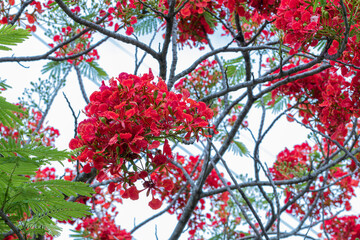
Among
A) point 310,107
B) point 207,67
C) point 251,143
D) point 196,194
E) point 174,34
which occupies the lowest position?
point 196,194

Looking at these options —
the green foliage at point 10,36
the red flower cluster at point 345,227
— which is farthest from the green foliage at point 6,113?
the red flower cluster at point 345,227

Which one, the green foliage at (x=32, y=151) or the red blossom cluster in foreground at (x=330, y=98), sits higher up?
the red blossom cluster in foreground at (x=330, y=98)

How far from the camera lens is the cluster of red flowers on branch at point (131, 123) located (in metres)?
0.72

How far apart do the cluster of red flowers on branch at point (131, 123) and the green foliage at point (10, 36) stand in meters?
0.21

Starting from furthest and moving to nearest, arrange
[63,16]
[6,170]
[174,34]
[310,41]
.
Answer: [63,16], [174,34], [310,41], [6,170]

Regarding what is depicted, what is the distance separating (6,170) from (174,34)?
974 mm

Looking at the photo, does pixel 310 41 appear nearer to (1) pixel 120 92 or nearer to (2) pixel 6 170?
(1) pixel 120 92

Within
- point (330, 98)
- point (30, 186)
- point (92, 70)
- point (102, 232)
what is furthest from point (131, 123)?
point (92, 70)

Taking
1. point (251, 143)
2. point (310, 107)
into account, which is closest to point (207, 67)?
point (310, 107)

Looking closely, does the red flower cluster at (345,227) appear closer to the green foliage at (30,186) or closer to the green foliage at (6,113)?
the green foliage at (30,186)

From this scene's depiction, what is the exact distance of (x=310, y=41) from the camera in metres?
1.06

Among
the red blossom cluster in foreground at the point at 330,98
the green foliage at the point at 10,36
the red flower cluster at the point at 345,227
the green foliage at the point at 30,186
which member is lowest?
the green foliage at the point at 30,186

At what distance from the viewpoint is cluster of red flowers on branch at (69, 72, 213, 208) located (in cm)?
Answer: 72

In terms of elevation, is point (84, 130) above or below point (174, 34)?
below
